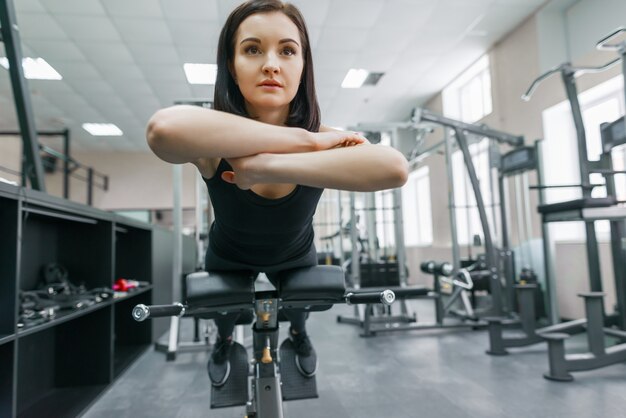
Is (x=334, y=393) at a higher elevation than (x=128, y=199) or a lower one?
lower

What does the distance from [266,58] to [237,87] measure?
10cm

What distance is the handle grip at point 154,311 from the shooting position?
726 millimetres

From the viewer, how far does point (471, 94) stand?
5.69 meters

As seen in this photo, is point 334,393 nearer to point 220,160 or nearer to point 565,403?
point 565,403

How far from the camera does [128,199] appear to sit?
28.3ft

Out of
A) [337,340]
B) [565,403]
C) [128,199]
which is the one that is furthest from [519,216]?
[128,199]

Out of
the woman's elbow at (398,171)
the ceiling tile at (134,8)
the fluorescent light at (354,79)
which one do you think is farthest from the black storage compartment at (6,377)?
the fluorescent light at (354,79)

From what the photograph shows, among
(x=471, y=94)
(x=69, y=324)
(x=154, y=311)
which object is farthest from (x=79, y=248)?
(x=471, y=94)

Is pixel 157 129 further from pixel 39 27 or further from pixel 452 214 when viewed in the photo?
pixel 39 27

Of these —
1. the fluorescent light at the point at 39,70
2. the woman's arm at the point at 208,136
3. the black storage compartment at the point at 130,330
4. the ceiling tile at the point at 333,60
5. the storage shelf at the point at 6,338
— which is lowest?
the black storage compartment at the point at 130,330

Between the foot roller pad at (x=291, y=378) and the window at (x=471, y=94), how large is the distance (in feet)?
15.3

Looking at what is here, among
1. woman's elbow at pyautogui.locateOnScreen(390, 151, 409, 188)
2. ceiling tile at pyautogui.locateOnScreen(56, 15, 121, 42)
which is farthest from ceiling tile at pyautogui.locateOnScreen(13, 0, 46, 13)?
woman's elbow at pyautogui.locateOnScreen(390, 151, 409, 188)

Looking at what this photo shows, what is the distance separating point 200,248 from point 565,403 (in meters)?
2.71

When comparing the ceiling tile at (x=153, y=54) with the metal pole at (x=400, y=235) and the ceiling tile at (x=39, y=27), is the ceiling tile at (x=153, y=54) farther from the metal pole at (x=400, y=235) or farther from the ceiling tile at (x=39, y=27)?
the metal pole at (x=400, y=235)
